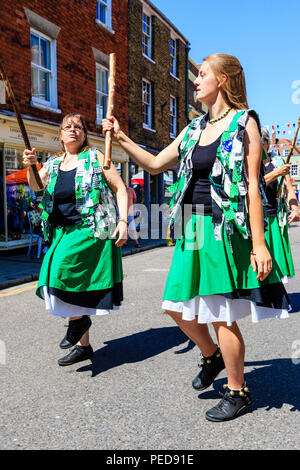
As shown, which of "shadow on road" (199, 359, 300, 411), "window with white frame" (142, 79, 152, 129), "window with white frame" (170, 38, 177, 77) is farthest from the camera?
"window with white frame" (170, 38, 177, 77)

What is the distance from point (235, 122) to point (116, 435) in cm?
175

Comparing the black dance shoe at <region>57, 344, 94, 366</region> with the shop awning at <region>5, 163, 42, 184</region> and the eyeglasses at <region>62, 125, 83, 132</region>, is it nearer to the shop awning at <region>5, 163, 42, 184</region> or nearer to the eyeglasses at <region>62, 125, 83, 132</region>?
the eyeglasses at <region>62, 125, 83, 132</region>

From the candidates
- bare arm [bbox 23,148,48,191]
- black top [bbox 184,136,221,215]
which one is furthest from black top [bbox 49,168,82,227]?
black top [bbox 184,136,221,215]

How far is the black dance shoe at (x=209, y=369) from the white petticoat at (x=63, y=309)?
83cm

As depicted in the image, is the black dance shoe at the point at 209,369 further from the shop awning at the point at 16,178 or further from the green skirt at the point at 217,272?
the shop awning at the point at 16,178

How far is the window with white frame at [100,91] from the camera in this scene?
604 inches

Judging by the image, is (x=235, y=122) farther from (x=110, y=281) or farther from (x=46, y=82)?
(x=46, y=82)

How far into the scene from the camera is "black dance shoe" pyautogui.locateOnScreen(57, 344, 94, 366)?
11.8 ft

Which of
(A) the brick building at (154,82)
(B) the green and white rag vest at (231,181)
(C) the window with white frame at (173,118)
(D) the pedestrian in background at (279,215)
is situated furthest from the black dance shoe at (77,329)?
(C) the window with white frame at (173,118)

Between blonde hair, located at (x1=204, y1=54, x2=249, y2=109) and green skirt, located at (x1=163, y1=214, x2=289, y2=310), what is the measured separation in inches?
25.9

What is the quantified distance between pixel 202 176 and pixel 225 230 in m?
0.34

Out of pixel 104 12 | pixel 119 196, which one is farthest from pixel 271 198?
pixel 104 12

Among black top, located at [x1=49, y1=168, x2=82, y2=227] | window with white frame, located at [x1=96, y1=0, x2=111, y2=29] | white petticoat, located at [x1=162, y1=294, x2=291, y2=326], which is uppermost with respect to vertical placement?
window with white frame, located at [x1=96, y1=0, x2=111, y2=29]
